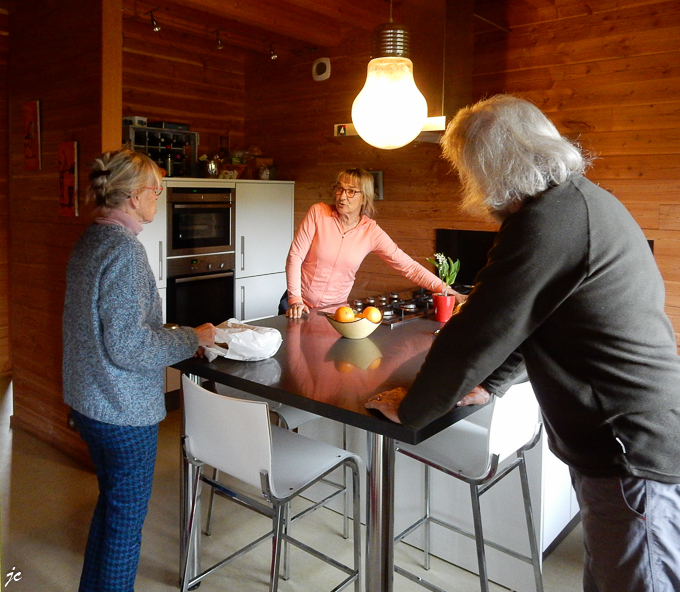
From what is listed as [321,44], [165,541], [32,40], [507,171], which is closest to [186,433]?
[165,541]

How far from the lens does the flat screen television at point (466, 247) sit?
13.9ft

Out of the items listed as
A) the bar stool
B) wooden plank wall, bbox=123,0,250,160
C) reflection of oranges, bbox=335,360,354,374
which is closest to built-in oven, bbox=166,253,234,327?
wooden plank wall, bbox=123,0,250,160

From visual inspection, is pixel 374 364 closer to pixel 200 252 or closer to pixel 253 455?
pixel 253 455

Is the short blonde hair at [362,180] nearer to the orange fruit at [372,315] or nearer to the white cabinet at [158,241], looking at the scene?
the orange fruit at [372,315]

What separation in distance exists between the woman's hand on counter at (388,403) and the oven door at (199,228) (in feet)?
9.79

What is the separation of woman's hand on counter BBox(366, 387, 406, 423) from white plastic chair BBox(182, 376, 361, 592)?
33 cm

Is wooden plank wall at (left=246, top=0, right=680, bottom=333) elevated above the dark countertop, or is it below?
above

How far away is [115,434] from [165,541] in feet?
3.19

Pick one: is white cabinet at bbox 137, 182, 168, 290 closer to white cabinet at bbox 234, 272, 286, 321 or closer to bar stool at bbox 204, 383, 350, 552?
white cabinet at bbox 234, 272, 286, 321

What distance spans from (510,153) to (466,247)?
2.91m

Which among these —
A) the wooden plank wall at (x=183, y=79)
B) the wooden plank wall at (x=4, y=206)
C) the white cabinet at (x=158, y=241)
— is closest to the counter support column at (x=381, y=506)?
the white cabinet at (x=158, y=241)

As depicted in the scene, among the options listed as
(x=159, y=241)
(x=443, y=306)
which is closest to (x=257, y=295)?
(x=159, y=241)

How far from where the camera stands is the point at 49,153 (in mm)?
3516

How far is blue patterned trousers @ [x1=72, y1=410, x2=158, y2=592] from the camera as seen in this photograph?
205 cm
